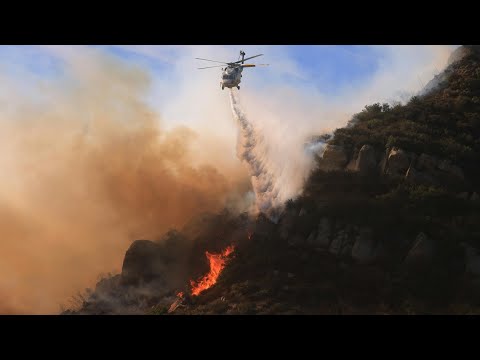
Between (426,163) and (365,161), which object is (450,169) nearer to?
(426,163)

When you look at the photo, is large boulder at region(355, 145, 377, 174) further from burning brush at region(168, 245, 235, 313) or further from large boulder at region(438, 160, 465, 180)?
burning brush at region(168, 245, 235, 313)

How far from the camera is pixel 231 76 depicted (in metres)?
110

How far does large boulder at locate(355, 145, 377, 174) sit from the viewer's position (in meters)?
109

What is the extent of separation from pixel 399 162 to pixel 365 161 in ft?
16.4

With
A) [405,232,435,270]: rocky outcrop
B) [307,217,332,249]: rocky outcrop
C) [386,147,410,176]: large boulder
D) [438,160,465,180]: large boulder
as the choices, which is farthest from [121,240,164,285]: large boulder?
[438,160,465,180]: large boulder

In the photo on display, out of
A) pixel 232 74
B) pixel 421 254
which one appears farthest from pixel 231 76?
pixel 421 254

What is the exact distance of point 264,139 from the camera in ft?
393

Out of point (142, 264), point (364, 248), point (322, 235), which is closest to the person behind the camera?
point (364, 248)

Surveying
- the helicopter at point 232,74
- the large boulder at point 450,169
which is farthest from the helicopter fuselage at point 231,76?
the large boulder at point 450,169

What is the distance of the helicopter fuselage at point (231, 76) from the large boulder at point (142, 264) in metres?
27.2

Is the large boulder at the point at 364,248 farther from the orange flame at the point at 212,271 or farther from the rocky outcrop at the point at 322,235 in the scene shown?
the orange flame at the point at 212,271

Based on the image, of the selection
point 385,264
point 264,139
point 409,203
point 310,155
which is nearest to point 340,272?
point 385,264
